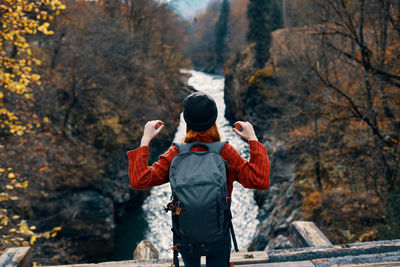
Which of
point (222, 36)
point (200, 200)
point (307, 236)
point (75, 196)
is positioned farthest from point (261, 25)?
point (222, 36)

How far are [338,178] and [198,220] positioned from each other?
8.58 meters

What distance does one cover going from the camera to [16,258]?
2486 millimetres

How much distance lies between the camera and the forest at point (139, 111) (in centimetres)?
568

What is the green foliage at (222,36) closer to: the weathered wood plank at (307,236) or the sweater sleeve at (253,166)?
the weathered wood plank at (307,236)

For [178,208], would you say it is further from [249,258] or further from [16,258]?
[16,258]

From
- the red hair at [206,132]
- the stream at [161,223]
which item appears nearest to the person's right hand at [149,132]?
the red hair at [206,132]

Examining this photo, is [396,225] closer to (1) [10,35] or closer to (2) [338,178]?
(2) [338,178]

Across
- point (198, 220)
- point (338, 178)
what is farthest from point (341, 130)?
point (198, 220)

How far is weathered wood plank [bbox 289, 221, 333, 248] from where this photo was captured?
3049 millimetres

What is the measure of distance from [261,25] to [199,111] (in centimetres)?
2245

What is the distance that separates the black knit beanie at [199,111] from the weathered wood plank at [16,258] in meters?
2.10

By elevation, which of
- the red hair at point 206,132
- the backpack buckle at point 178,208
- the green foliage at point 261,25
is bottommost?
the backpack buckle at point 178,208

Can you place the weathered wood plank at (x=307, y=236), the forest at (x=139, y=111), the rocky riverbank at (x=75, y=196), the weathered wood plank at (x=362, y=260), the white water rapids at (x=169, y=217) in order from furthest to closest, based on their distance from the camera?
the white water rapids at (x=169, y=217)
the rocky riverbank at (x=75, y=196)
the forest at (x=139, y=111)
the weathered wood plank at (x=307, y=236)
the weathered wood plank at (x=362, y=260)

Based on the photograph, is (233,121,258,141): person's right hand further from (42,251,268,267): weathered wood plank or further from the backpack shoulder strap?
(42,251,268,267): weathered wood plank
